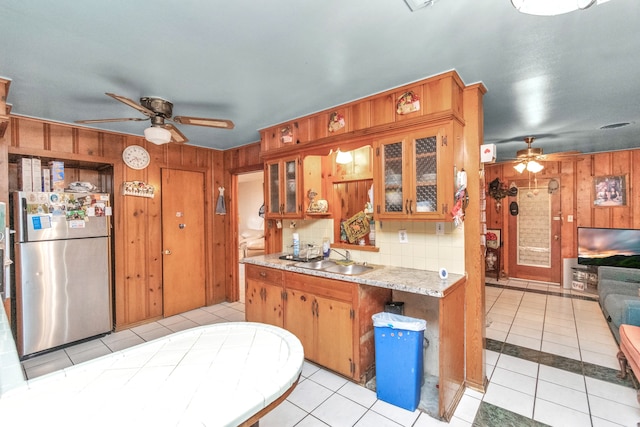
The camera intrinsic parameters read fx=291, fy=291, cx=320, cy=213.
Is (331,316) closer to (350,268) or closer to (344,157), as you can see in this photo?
(350,268)

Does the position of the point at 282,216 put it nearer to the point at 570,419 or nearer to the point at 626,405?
the point at 570,419

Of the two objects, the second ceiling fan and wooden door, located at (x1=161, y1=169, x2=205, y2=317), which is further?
wooden door, located at (x1=161, y1=169, x2=205, y2=317)

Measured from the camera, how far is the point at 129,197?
366 centimetres

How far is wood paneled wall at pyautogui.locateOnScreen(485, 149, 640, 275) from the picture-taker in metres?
4.89

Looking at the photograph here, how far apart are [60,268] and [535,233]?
760cm

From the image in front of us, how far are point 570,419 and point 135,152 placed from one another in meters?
4.92

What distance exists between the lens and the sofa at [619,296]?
291 cm

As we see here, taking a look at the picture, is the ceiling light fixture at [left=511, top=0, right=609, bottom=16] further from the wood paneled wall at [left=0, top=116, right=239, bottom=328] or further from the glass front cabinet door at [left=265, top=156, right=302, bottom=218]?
the wood paneled wall at [left=0, top=116, right=239, bottom=328]

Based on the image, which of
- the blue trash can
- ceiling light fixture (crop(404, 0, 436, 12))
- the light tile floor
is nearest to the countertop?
the blue trash can

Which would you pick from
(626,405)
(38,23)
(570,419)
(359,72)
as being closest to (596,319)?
(626,405)

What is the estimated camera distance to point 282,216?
129 inches

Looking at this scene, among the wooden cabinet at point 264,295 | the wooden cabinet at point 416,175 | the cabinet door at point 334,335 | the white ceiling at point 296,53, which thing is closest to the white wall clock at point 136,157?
the white ceiling at point 296,53

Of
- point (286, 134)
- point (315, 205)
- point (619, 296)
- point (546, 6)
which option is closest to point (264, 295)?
point (315, 205)

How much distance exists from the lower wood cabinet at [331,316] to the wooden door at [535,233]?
4.85 m
